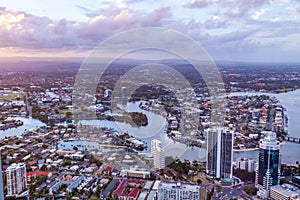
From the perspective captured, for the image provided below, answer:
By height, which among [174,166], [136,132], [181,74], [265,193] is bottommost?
[265,193]

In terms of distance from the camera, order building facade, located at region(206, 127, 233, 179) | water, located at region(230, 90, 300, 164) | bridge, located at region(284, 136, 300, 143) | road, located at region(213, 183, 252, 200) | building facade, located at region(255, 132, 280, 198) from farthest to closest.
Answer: bridge, located at region(284, 136, 300, 143)
water, located at region(230, 90, 300, 164)
building facade, located at region(206, 127, 233, 179)
building facade, located at region(255, 132, 280, 198)
road, located at region(213, 183, 252, 200)

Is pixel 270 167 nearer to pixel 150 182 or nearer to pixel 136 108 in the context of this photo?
pixel 150 182

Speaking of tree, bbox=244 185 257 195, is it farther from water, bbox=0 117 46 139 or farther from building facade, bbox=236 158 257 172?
water, bbox=0 117 46 139

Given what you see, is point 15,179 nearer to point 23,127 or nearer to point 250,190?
point 250,190

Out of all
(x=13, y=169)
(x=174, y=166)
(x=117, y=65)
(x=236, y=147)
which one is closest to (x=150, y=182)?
(x=174, y=166)

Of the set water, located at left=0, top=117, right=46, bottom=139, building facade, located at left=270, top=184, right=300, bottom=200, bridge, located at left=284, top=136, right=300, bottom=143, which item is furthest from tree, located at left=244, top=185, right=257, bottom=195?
water, located at left=0, top=117, right=46, bottom=139

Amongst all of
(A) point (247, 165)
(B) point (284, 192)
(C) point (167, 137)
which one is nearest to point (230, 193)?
(B) point (284, 192)
